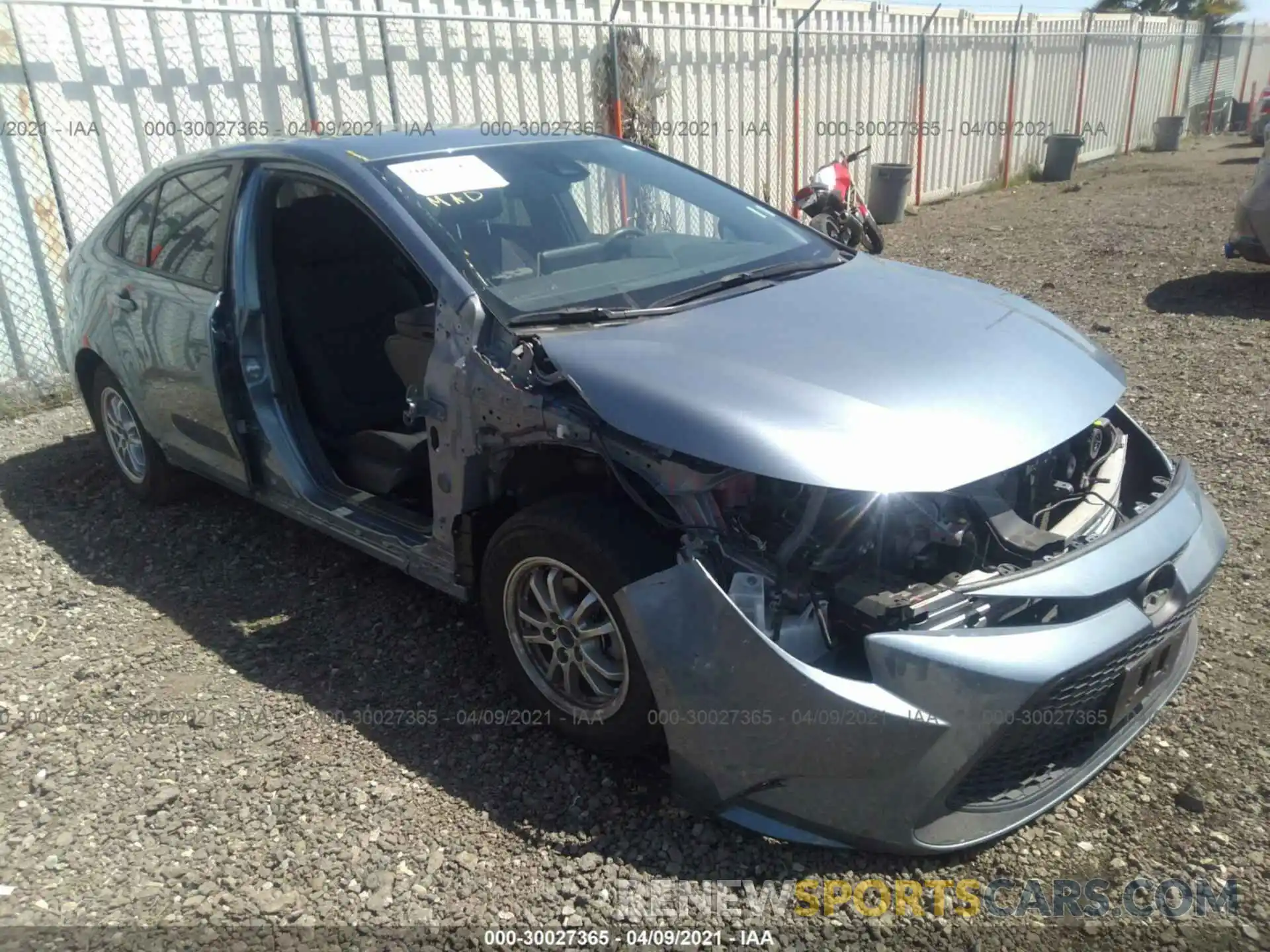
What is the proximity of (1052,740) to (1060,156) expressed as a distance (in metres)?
15.6

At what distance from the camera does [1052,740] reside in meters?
2.50

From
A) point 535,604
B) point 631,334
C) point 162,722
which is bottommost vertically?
point 162,722

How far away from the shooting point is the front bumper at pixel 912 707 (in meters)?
2.23

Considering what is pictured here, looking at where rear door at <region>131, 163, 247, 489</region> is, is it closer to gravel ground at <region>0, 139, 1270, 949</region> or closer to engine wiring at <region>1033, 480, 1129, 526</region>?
gravel ground at <region>0, 139, 1270, 949</region>

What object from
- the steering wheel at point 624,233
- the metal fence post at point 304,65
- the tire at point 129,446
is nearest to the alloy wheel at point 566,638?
the steering wheel at point 624,233

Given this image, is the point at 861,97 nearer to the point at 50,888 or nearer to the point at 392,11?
the point at 392,11

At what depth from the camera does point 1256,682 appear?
3.12m

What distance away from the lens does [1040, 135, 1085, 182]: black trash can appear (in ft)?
51.1

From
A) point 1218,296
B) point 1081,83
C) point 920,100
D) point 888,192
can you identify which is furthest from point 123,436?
point 1081,83

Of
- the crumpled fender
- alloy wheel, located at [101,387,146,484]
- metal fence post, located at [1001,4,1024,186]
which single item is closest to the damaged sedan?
the crumpled fender

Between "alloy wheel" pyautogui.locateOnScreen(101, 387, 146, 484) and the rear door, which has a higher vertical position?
the rear door

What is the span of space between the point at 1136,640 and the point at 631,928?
1423 millimetres

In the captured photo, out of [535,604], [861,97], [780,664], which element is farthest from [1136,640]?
[861,97]

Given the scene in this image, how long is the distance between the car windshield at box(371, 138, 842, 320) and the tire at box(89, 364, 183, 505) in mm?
2176
